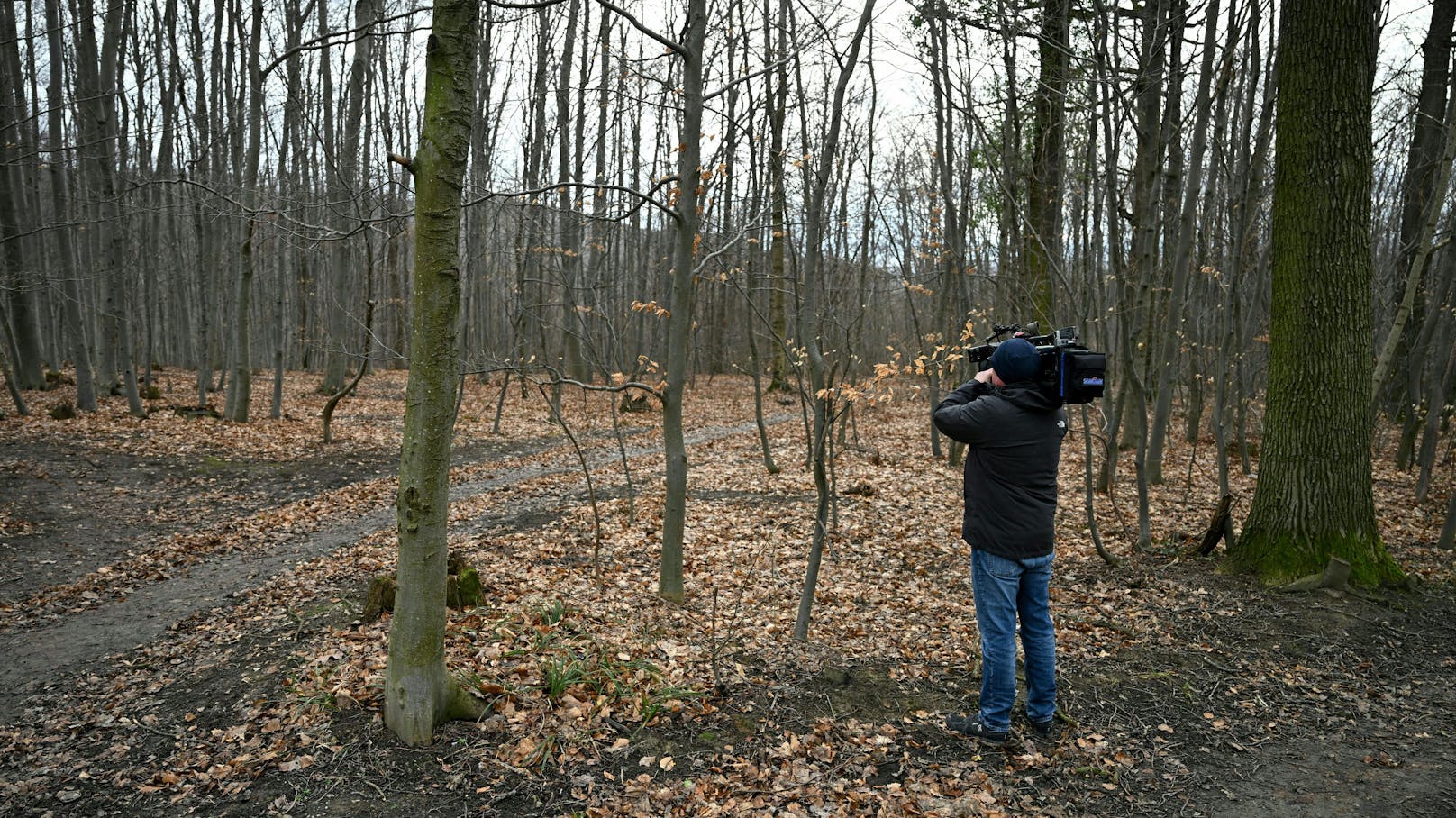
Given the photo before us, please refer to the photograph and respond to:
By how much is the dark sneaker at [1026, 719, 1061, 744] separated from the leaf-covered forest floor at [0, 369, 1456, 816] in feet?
0.29

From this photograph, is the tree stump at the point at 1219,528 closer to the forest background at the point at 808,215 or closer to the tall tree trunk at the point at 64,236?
the forest background at the point at 808,215

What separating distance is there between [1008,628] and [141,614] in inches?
250

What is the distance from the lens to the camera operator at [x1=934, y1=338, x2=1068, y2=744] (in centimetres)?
377

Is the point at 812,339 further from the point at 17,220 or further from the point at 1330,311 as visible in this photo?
the point at 17,220

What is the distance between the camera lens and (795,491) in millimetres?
10305

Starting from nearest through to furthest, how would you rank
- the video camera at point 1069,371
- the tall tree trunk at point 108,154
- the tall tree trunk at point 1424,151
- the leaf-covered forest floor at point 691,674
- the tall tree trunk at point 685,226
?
the leaf-covered forest floor at point 691,674 → the video camera at point 1069,371 → the tall tree trunk at point 685,226 → the tall tree trunk at point 1424,151 → the tall tree trunk at point 108,154

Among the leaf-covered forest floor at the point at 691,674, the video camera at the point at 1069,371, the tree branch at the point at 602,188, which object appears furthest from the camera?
the tree branch at the point at 602,188

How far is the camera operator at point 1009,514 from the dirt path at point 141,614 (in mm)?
5385

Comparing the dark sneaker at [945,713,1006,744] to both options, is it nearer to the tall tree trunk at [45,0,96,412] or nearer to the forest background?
the forest background

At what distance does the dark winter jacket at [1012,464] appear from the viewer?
148 inches

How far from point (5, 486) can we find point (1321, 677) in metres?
12.6

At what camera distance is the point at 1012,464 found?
380 cm

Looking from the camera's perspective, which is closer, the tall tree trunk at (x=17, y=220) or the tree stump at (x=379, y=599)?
the tree stump at (x=379, y=599)

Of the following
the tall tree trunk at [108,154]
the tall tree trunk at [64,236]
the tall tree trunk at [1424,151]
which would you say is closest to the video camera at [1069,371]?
the tall tree trunk at [1424,151]
